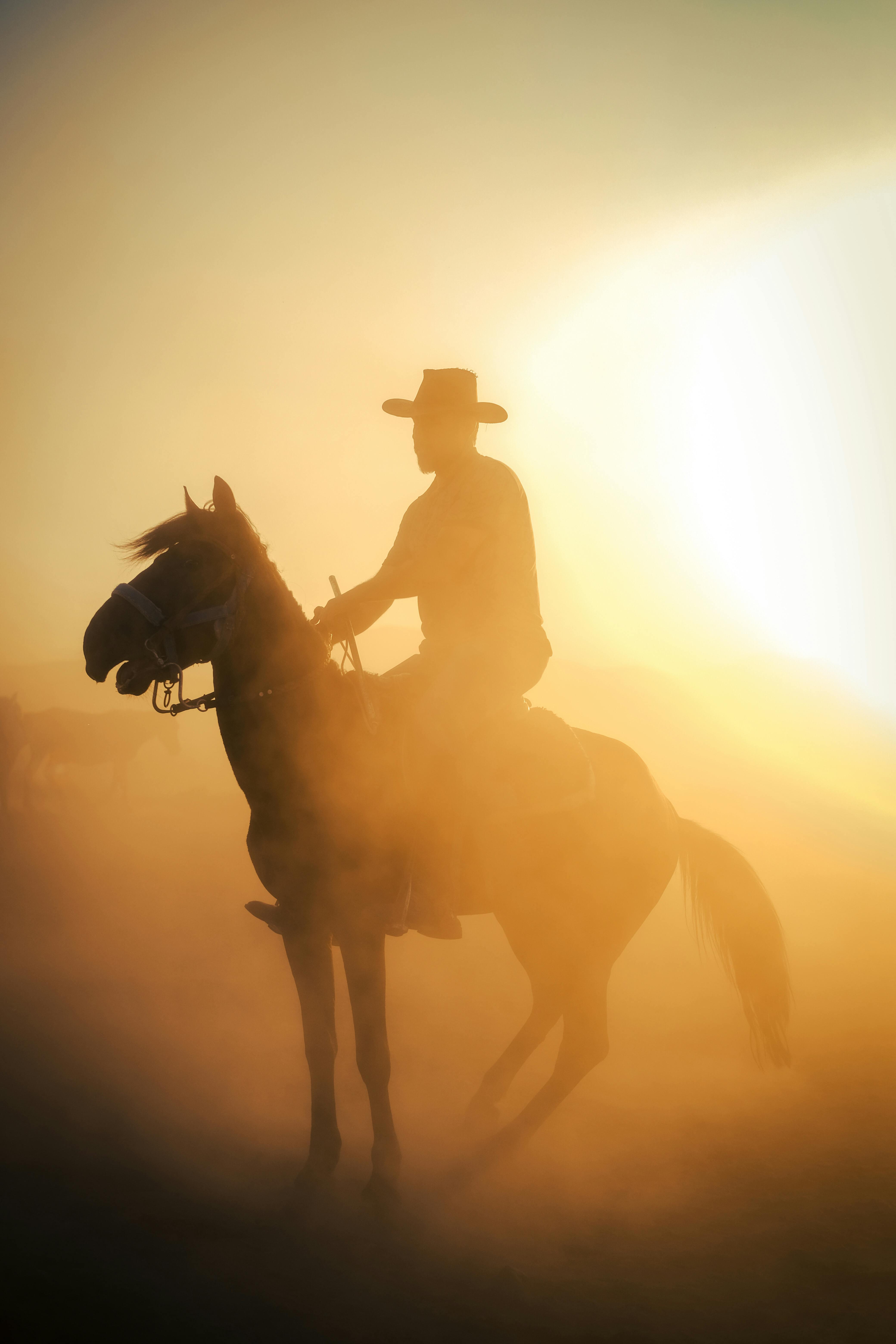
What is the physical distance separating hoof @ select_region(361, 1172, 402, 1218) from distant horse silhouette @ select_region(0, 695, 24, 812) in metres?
12.1

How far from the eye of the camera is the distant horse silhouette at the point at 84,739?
15.8 m

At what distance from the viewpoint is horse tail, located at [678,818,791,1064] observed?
4.54 m

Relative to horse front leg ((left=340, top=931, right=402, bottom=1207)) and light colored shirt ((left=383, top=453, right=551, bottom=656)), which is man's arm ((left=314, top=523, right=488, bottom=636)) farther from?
horse front leg ((left=340, top=931, right=402, bottom=1207))

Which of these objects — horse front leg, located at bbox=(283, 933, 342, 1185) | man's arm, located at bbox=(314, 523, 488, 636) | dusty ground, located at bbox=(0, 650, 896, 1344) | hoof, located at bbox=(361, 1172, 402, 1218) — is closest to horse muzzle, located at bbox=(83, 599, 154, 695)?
man's arm, located at bbox=(314, 523, 488, 636)

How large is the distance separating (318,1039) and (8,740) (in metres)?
12.8

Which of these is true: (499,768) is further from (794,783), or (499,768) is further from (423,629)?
(794,783)

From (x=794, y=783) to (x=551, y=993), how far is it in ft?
66.9

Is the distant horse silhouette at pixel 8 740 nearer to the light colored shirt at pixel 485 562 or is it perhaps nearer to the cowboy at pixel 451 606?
the cowboy at pixel 451 606

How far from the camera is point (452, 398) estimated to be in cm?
419

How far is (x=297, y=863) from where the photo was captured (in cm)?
352

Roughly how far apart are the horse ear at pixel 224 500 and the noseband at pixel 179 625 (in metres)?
0.30

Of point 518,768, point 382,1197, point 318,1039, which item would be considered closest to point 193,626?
point 518,768

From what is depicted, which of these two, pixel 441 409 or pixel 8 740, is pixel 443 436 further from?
pixel 8 740

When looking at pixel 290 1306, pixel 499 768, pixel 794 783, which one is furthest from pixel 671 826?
pixel 794 783
